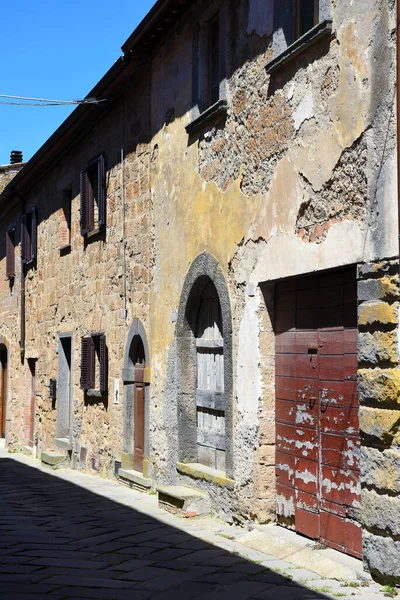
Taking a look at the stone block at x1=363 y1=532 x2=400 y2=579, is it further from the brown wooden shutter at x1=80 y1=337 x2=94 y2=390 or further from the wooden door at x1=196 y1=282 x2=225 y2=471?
the brown wooden shutter at x1=80 y1=337 x2=94 y2=390

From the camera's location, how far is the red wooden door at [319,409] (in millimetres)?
5676

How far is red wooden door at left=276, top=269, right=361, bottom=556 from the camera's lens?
5.68m

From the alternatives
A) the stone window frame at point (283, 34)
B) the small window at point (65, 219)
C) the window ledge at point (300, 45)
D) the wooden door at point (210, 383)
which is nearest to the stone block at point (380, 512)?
the wooden door at point (210, 383)

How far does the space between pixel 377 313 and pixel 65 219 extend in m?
9.46

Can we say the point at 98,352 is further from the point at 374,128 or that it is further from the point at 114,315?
the point at 374,128

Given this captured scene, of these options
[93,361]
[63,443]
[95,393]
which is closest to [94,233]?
[93,361]

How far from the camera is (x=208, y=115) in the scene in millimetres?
7766

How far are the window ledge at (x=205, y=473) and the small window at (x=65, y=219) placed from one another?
6.34 metres

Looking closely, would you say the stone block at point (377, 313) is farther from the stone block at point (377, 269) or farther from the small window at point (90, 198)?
the small window at point (90, 198)

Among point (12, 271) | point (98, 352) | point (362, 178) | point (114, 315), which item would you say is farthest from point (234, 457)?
point (12, 271)

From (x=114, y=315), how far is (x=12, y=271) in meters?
7.73

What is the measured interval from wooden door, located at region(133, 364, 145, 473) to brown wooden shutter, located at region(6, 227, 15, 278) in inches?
337

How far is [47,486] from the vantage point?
10680mm

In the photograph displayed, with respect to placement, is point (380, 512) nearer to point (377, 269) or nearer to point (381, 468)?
point (381, 468)
